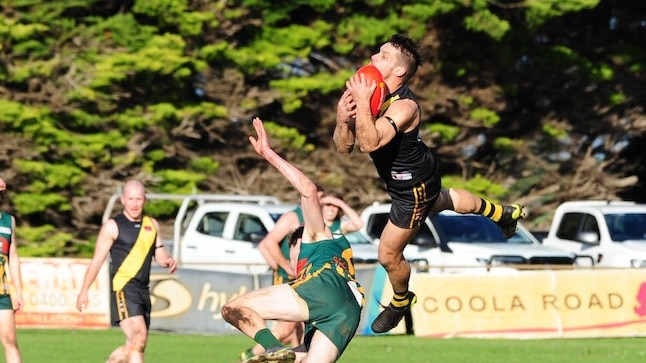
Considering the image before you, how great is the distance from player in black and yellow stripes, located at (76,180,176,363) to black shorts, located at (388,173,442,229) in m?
3.50

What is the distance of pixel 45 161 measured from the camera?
1168 inches

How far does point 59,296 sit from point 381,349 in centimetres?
634

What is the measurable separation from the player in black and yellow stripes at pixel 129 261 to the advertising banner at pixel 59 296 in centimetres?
872

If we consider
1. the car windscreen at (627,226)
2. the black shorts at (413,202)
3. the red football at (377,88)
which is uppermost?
the red football at (377,88)

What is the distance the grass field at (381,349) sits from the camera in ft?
53.8

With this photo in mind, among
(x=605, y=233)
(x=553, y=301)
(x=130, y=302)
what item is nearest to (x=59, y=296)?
(x=553, y=301)

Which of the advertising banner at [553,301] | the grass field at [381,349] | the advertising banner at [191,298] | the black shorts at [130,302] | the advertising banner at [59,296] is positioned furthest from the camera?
the advertising banner at [59,296]

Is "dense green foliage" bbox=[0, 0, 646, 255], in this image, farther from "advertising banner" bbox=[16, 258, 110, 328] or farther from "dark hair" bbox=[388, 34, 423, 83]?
"dark hair" bbox=[388, 34, 423, 83]

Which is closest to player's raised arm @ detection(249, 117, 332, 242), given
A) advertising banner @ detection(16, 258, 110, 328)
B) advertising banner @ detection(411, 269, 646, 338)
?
advertising banner @ detection(411, 269, 646, 338)

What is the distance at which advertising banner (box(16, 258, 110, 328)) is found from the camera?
71.0 feet

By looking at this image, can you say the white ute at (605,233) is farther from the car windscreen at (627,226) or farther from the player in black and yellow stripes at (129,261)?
the player in black and yellow stripes at (129,261)

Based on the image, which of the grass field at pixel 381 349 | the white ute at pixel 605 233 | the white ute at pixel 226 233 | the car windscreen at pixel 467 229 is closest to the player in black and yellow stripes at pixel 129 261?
the grass field at pixel 381 349

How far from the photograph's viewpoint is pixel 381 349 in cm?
1798

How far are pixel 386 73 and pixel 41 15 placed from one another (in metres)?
20.9
